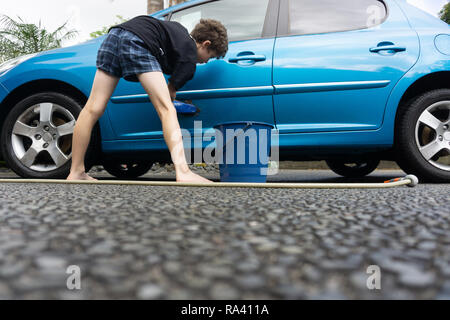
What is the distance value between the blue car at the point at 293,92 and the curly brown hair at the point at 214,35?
109 millimetres

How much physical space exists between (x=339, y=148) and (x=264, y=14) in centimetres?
107

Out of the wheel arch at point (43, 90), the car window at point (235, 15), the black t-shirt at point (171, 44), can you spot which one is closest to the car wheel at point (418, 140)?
the car window at point (235, 15)

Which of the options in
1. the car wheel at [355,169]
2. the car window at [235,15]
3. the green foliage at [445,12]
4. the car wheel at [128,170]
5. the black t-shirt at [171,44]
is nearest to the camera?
the black t-shirt at [171,44]

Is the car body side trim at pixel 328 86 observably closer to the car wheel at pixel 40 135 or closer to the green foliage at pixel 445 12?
the car wheel at pixel 40 135

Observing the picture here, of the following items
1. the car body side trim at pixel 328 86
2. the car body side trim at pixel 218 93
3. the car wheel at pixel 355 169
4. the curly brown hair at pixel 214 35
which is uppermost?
the curly brown hair at pixel 214 35

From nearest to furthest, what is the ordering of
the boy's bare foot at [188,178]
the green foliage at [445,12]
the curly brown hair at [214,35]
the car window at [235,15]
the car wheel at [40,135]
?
the boy's bare foot at [188,178]
the curly brown hair at [214,35]
the car wheel at [40,135]
the car window at [235,15]
the green foliage at [445,12]

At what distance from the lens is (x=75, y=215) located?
895 mm

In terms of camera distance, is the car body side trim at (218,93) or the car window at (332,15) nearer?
the car body side trim at (218,93)

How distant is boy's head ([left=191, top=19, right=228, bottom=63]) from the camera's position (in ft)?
7.03

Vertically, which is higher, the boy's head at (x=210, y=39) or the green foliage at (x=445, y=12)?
the green foliage at (x=445, y=12)

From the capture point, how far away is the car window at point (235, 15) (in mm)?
2408

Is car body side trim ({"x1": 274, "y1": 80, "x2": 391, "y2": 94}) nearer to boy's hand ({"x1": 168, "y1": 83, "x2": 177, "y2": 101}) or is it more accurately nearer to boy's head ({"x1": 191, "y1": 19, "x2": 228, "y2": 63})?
boy's head ({"x1": 191, "y1": 19, "x2": 228, "y2": 63})

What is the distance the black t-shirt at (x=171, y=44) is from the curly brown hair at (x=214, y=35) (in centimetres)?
9
